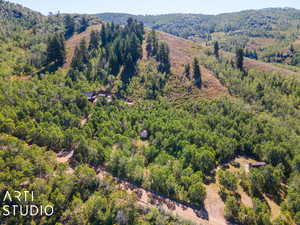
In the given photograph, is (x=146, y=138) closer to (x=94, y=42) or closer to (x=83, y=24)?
(x=94, y=42)

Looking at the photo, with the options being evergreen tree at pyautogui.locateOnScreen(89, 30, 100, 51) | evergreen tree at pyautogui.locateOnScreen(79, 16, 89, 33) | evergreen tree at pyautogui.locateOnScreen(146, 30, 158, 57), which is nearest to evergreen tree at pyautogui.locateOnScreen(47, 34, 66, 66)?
evergreen tree at pyautogui.locateOnScreen(89, 30, 100, 51)

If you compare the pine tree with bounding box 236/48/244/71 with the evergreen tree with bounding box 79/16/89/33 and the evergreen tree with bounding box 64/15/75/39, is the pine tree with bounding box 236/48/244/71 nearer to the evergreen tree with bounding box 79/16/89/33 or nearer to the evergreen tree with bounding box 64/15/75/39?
the evergreen tree with bounding box 79/16/89/33

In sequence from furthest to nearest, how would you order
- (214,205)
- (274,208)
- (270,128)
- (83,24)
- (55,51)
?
(83,24), (55,51), (270,128), (274,208), (214,205)

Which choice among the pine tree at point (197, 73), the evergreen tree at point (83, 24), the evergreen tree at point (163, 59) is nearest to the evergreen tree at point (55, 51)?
the evergreen tree at point (163, 59)

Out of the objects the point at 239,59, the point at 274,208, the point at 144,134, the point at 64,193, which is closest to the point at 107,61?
the point at 144,134

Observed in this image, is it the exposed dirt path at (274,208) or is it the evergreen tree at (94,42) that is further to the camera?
the evergreen tree at (94,42)

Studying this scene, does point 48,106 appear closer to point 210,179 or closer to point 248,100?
point 210,179

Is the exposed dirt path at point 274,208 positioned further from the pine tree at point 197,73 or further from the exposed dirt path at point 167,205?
the pine tree at point 197,73
